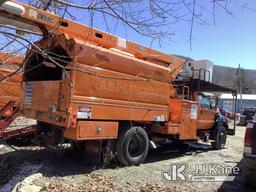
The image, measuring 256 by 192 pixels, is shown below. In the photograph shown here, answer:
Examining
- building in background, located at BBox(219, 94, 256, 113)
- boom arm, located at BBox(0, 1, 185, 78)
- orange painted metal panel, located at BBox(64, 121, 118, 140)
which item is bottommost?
orange painted metal panel, located at BBox(64, 121, 118, 140)

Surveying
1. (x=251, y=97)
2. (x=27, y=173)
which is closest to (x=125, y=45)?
(x=27, y=173)

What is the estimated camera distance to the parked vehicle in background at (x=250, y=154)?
6.34 m

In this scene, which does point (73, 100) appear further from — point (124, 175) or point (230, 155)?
point (230, 155)

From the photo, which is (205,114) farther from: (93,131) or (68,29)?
(68,29)

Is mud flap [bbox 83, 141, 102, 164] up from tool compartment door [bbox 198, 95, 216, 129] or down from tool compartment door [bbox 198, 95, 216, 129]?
down

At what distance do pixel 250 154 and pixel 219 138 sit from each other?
5.75 m

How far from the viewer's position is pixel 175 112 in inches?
371

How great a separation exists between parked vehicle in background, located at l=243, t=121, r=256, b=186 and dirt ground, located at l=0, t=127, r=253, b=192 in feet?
1.43

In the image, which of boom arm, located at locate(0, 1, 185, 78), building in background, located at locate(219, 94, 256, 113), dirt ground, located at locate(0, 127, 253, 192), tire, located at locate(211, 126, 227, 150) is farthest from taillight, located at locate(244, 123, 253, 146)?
building in background, located at locate(219, 94, 256, 113)

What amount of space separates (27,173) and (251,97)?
2550 inches

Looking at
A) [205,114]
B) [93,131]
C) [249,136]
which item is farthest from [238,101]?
[93,131]

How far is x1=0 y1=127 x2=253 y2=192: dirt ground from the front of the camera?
612 cm

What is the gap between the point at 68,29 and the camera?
7.00 meters

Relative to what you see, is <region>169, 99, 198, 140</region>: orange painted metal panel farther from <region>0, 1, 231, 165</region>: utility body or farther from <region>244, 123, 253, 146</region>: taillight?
<region>244, 123, 253, 146</region>: taillight
